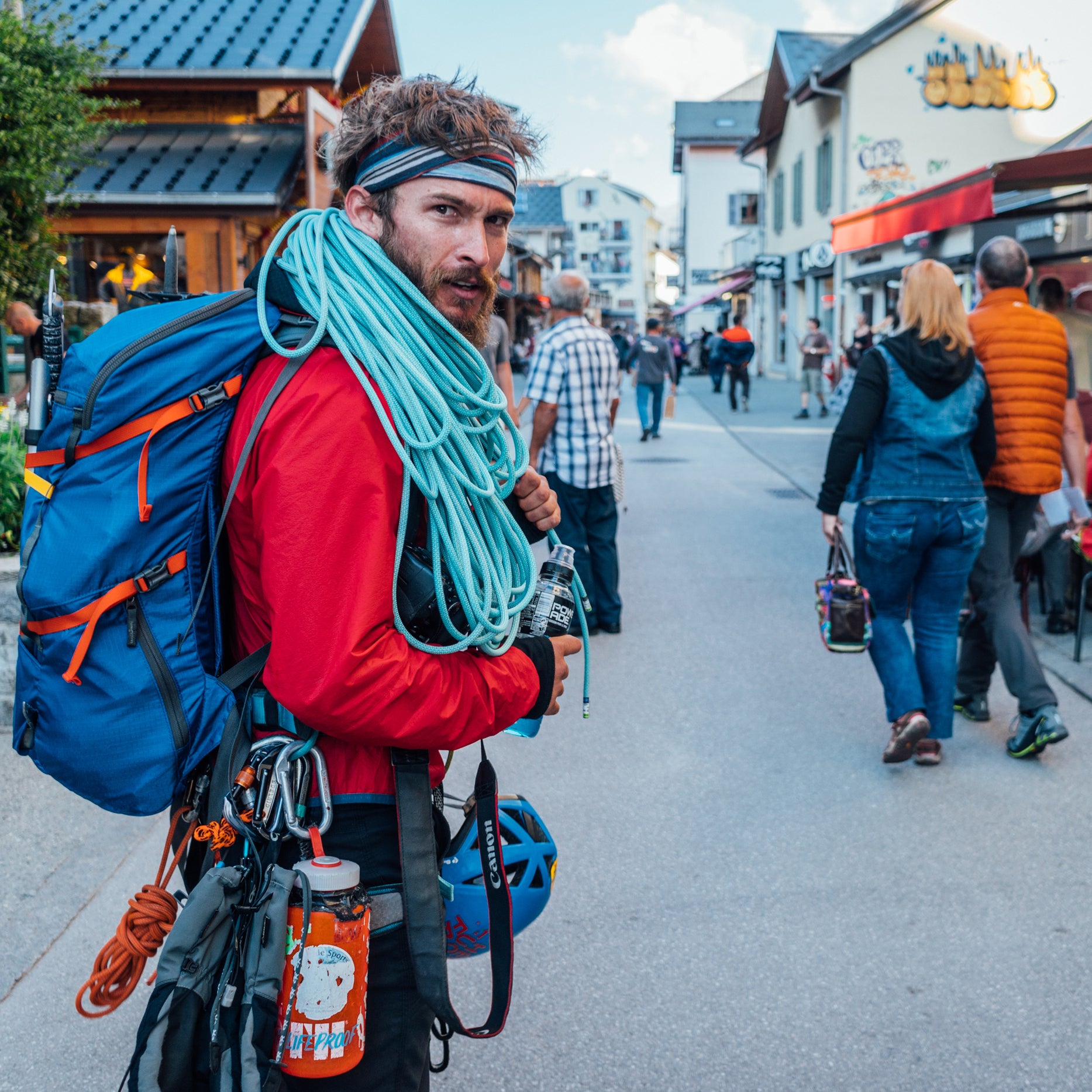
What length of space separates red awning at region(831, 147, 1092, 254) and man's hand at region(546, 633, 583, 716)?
578cm

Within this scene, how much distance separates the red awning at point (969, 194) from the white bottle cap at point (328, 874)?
6286 mm

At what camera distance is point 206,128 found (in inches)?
539

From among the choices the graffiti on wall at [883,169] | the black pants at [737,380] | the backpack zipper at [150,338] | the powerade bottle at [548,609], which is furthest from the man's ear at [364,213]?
the graffiti on wall at [883,169]

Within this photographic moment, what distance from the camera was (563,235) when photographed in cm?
7944

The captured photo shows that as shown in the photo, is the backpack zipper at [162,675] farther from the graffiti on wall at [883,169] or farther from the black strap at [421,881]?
the graffiti on wall at [883,169]

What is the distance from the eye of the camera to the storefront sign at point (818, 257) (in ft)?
83.5

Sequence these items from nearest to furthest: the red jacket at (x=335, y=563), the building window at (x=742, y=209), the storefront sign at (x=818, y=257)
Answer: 1. the red jacket at (x=335, y=563)
2. the storefront sign at (x=818, y=257)
3. the building window at (x=742, y=209)

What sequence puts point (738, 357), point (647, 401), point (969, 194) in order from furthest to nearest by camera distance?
point (738, 357), point (647, 401), point (969, 194)

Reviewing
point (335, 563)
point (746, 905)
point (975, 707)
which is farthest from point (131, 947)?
point (975, 707)

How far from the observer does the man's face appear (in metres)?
1.66

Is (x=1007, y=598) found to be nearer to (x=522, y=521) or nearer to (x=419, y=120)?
(x=522, y=521)

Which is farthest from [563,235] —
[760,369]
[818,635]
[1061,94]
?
[818,635]

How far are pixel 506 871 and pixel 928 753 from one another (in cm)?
309

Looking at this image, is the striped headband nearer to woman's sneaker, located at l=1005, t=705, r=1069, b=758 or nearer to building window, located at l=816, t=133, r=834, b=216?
woman's sneaker, located at l=1005, t=705, r=1069, b=758
